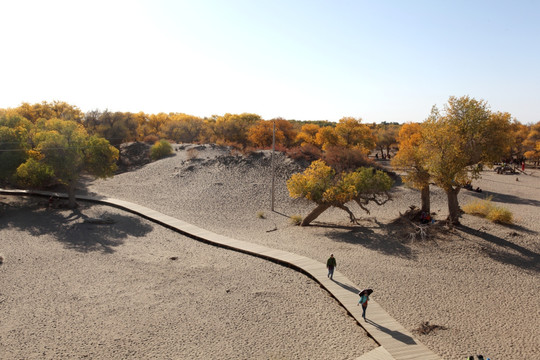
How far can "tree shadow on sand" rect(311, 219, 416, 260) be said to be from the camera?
17938 millimetres

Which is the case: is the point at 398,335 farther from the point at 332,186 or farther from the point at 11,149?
the point at 11,149

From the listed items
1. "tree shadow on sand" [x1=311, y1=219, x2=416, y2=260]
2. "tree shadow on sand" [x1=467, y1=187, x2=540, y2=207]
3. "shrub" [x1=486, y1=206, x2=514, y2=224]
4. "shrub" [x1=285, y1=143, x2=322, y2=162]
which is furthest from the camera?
"shrub" [x1=285, y1=143, x2=322, y2=162]

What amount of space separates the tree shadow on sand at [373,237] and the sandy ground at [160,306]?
585cm

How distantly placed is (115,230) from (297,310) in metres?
15.3

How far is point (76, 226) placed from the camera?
22.8m

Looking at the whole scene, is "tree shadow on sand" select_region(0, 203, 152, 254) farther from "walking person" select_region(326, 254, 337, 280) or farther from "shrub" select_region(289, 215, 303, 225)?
"walking person" select_region(326, 254, 337, 280)

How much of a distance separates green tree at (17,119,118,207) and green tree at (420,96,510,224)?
78.5 feet

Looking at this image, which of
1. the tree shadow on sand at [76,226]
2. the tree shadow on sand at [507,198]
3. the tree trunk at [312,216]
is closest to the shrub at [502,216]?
the tree shadow on sand at [507,198]

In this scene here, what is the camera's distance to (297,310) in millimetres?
12062

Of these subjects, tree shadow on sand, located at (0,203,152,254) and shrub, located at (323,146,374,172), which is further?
shrub, located at (323,146,374,172)

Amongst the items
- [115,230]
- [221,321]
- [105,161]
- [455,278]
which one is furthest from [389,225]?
[105,161]

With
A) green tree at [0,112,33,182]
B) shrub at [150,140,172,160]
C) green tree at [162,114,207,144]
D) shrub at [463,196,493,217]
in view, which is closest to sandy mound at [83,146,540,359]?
shrub at [463,196,493,217]

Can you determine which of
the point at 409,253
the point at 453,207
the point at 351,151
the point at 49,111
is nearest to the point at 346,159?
the point at 351,151

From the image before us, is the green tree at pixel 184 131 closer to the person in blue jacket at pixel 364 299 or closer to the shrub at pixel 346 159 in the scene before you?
the shrub at pixel 346 159
